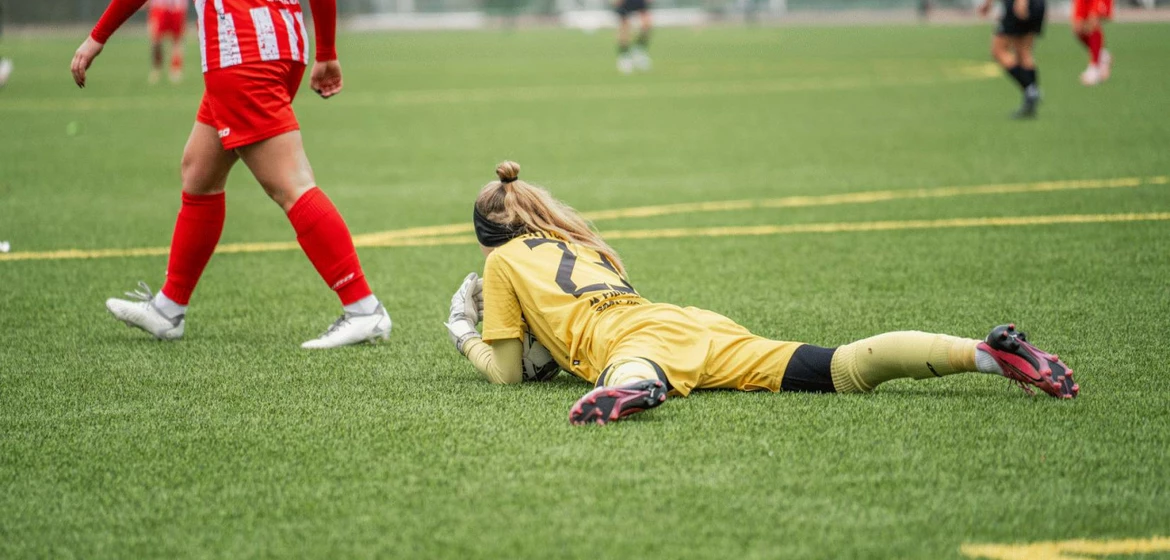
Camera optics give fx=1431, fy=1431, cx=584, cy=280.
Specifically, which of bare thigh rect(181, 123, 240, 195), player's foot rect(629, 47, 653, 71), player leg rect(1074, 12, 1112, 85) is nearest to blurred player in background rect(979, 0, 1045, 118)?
player leg rect(1074, 12, 1112, 85)

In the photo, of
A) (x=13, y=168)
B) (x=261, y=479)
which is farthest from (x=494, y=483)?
(x=13, y=168)

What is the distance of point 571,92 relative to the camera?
1973 cm

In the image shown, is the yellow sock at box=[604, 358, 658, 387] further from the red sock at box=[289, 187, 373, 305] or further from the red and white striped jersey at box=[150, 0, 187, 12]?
the red and white striped jersey at box=[150, 0, 187, 12]

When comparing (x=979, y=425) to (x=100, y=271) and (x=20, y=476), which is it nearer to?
(x=20, y=476)

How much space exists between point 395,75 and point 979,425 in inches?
832

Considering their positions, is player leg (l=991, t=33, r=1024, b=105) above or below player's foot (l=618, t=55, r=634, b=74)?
above

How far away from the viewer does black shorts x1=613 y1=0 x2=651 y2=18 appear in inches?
993

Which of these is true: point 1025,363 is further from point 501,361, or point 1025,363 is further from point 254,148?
point 254,148

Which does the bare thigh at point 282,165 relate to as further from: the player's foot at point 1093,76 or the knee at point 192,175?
the player's foot at point 1093,76

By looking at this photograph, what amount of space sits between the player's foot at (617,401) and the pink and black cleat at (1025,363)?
91 cm

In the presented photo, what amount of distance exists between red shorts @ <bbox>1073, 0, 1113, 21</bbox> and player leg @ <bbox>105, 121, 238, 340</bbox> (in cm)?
1408

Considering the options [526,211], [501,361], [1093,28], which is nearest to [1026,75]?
[1093,28]

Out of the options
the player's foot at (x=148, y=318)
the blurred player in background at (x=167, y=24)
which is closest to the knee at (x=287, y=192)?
the player's foot at (x=148, y=318)

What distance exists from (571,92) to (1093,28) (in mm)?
6805
